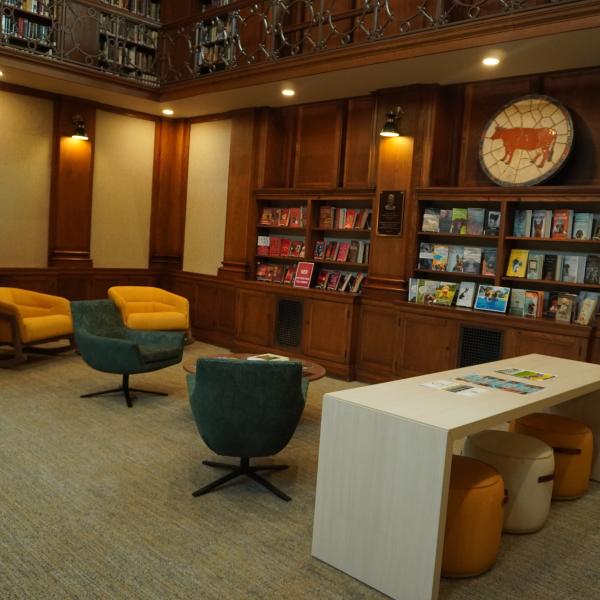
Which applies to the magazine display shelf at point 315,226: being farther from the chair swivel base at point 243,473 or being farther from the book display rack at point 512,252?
the chair swivel base at point 243,473

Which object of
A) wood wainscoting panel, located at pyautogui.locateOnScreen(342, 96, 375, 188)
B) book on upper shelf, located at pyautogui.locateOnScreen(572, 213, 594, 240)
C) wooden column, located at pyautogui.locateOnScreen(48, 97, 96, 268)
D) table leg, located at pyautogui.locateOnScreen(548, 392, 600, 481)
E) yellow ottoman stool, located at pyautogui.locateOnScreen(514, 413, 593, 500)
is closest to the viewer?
yellow ottoman stool, located at pyautogui.locateOnScreen(514, 413, 593, 500)

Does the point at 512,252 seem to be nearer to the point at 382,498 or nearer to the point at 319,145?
the point at 319,145

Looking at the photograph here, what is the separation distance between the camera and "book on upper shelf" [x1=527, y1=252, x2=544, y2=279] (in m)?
5.71

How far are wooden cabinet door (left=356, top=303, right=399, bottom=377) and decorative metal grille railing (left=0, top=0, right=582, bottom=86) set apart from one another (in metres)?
2.72

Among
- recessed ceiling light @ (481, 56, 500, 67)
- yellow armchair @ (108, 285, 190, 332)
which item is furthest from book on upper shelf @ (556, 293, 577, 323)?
yellow armchair @ (108, 285, 190, 332)

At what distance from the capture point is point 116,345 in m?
5.00

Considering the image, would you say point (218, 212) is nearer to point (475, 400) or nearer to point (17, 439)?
point (17, 439)

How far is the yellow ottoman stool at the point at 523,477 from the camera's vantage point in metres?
3.24

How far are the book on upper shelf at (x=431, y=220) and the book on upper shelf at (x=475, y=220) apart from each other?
323mm

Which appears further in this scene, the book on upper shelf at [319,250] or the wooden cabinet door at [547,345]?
the book on upper shelf at [319,250]

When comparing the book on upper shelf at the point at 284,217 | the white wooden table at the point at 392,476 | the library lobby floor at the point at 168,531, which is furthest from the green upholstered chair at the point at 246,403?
the book on upper shelf at the point at 284,217

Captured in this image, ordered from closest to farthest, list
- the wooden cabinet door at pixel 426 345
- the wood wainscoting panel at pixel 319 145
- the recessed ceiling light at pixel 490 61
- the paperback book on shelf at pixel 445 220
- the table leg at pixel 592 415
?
the table leg at pixel 592 415 → the recessed ceiling light at pixel 490 61 → the wooden cabinet door at pixel 426 345 → the paperback book on shelf at pixel 445 220 → the wood wainscoting panel at pixel 319 145

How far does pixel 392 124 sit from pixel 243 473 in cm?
378

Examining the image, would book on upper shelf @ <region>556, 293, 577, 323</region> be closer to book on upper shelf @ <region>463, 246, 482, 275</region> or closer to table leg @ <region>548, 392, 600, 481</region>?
book on upper shelf @ <region>463, 246, 482, 275</region>
